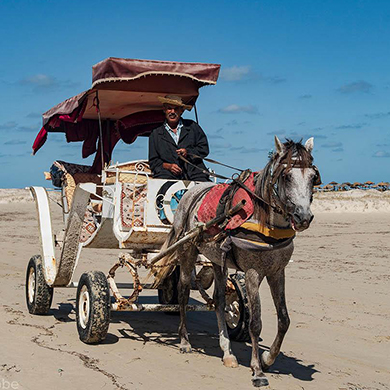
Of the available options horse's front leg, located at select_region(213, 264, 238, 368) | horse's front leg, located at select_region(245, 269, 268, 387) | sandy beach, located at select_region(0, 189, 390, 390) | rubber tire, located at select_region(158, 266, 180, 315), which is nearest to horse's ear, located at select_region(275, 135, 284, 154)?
horse's front leg, located at select_region(245, 269, 268, 387)

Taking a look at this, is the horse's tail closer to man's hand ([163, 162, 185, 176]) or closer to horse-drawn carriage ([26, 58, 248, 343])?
horse-drawn carriage ([26, 58, 248, 343])

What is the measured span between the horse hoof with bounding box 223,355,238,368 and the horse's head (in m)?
1.90

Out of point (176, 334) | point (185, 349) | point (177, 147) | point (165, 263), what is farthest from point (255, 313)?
point (177, 147)

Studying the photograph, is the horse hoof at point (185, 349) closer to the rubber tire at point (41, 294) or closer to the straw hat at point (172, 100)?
the rubber tire at point (41, 294)

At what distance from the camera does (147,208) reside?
7.61 metres

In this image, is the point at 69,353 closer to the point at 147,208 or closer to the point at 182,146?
the point at 147,208

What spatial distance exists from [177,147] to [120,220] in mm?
1225

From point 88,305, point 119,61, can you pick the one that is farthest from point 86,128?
point 88,305

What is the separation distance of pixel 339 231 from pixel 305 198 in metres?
16.3

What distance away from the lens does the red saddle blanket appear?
5957 millimetres

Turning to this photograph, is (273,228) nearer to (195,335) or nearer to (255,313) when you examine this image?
(255,313)

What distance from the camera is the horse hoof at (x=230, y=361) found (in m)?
6.47

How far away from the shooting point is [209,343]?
7.73m

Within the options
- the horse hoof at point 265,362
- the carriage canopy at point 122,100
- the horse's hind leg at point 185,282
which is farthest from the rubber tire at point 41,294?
the horse hoof at point 265,362
